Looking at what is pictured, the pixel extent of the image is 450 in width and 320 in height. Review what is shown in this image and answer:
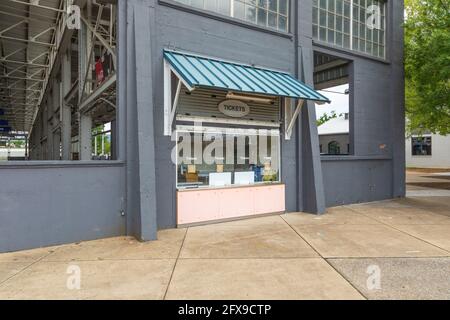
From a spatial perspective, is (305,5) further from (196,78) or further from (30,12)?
(30,12)

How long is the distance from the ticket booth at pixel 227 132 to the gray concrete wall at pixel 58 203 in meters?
1.56

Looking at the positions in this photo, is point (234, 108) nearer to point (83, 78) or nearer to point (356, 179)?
point (356, 179)

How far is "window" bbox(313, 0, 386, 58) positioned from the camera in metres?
10.3

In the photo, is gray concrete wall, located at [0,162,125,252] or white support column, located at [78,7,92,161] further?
white support column, located at [78,7,92,161]

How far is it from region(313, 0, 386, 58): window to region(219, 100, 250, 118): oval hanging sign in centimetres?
393

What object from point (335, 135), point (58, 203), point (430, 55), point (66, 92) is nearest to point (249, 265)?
point (58, 203)

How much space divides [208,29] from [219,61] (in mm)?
849

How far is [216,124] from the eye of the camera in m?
8.04

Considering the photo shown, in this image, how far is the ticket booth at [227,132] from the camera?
712 cm

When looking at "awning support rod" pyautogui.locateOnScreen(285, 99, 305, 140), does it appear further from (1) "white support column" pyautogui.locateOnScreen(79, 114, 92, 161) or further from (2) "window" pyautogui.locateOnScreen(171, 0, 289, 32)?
(1) "white support column" pyautogui.locateOnScreen(79, 114, 92, 161)

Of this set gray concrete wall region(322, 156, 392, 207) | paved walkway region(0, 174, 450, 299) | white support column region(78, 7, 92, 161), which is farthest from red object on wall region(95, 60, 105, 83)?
gray concrete wall region(322, 156, 392, 207)

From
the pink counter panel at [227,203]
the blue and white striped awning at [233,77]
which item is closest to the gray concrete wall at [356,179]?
the pink counter panel at [227,203]

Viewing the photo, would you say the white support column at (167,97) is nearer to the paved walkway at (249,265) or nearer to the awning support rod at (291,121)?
the paved walkway at (249,265)
